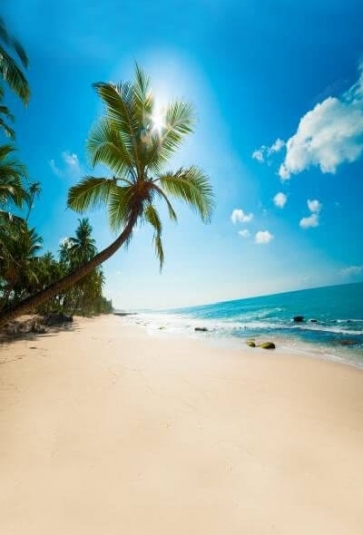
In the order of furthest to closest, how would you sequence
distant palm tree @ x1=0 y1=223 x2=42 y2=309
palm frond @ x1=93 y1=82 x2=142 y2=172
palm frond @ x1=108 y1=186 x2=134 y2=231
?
distant palm tree @ x1=0 y1=223 x2=42 y2=309, palm frond @ x1=108 y1=186 x2=134 y2=231, palm frond @ x1=93 y1=82 x2=142 y2=172

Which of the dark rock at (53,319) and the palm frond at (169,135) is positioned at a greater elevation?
the palm frond at (169,135)

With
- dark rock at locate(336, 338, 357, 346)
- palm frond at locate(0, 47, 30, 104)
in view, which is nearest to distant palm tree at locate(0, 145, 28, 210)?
palm frond at locate(0, 47, 30, 104)

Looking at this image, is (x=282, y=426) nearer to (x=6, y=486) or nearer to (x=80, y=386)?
(x=6, y=486)

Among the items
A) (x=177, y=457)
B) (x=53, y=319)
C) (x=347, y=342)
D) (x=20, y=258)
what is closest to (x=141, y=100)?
(x=177, y=457)

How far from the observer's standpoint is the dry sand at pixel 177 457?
224 centimetres

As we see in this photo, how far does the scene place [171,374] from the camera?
23.1 ft

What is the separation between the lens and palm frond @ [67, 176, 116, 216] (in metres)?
5.05

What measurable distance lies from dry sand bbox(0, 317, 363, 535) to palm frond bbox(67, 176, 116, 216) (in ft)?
13.3

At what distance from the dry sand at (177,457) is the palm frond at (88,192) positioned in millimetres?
4042

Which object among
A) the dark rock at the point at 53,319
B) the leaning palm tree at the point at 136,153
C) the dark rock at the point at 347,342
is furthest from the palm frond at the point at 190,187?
the dark rock at the point at 53,319

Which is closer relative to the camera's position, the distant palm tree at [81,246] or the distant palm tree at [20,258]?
the distant palm tree at [20,258]

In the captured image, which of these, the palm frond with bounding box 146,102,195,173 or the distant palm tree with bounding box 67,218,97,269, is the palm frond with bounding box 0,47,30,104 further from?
the distant palm tree with bounding box 67,218,97,269

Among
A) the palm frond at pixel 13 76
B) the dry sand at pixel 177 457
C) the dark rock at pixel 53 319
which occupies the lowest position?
the dry sand at pixel 177 457

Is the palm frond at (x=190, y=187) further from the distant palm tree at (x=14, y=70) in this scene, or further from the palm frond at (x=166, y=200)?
the distant palm tree at (x=14, y=70)
